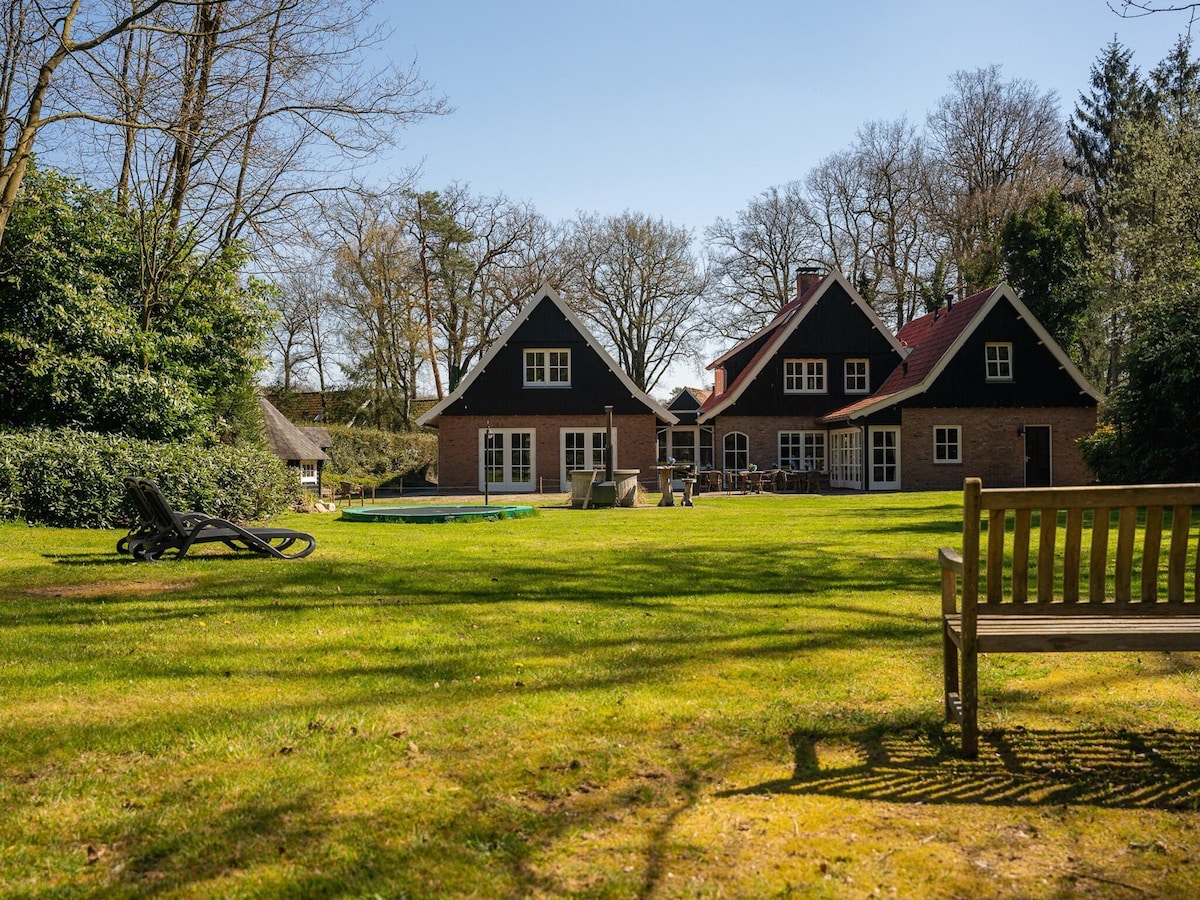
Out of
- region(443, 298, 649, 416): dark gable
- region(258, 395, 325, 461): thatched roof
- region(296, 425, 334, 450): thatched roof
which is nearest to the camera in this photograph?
region(443, 298, 649, 416): dark gable

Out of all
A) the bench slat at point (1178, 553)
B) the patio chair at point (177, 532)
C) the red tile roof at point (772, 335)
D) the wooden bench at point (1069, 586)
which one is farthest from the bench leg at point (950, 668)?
the red tile roof at point (772, 335)

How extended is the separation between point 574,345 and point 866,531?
1924cm

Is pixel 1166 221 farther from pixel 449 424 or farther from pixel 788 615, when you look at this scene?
pixel 788 615

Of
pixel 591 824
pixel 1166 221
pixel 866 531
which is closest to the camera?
pixel 591 824

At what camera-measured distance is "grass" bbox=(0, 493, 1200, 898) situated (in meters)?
2.89

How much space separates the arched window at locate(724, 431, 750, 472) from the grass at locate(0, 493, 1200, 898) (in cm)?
2636

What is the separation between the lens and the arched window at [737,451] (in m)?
34.0

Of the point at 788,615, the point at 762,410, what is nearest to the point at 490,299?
the point at 762,410

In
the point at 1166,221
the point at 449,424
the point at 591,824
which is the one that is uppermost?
the point at 1166,221

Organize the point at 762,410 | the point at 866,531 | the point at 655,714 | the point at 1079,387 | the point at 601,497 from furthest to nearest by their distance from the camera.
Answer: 1. the point at 762,410
2. the point at 1079,387
3. the point at 601,497
4. the point at 866,531
5. the point at 655,714

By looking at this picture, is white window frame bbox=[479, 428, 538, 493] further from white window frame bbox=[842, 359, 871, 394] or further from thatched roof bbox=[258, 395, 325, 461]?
white window frame bbox=[842, 359, 871, 394]

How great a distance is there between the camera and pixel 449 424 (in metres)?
32.2

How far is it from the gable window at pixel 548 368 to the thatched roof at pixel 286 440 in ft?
27.8

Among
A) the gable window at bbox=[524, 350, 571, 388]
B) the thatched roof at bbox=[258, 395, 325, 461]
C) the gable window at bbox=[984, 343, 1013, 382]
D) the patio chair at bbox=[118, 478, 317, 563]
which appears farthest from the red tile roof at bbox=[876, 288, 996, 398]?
the patio chair at bbox=[118, 478, 317, 563]
